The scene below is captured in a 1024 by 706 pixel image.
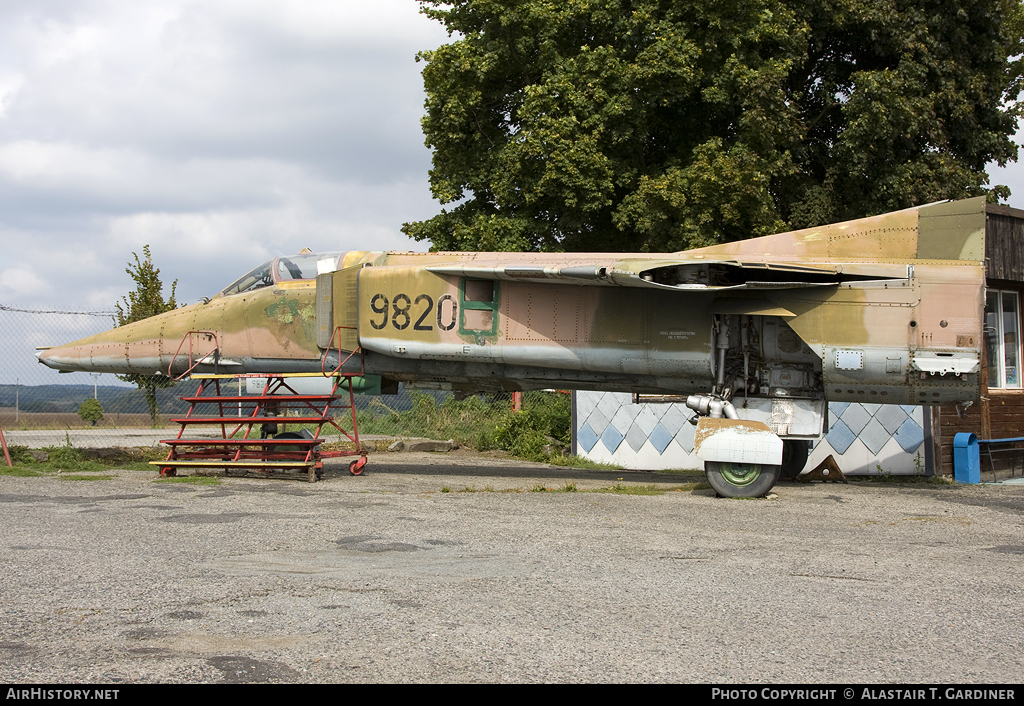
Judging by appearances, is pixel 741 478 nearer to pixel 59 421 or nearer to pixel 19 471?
pixel 19 471

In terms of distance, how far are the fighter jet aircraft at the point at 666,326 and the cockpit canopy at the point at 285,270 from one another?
2cm

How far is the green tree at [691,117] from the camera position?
1678 centimetres

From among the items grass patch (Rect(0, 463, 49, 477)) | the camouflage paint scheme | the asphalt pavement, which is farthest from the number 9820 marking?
grass patch (Rect(0, 463, 49, 477))

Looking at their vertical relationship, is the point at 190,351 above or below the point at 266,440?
above

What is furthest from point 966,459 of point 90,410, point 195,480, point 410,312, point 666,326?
point 90,410

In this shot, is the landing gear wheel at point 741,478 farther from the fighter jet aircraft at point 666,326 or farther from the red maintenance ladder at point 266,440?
the red maintenance ladder at point 266,440

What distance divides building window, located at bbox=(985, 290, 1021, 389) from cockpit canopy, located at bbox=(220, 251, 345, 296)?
11266 mm

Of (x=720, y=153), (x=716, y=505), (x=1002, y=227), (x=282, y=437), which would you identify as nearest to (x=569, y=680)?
(x=716, y=505)

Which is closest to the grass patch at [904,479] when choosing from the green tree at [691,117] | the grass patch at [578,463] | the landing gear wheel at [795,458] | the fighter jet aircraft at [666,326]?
the landing gear wheel at [795,458]

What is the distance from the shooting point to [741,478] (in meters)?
9.45

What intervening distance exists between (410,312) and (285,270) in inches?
88.6

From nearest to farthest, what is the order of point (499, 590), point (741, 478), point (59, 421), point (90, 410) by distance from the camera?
point (499, 590), point (741, 478), point (90, 410), point (59, 421)

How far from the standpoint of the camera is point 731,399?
1007 centimetres

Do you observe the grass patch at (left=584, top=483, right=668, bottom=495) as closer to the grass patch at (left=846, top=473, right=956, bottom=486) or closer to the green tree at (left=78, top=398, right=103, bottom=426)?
the grass patch at (left=846, top=473, right=956, bottom=486)
